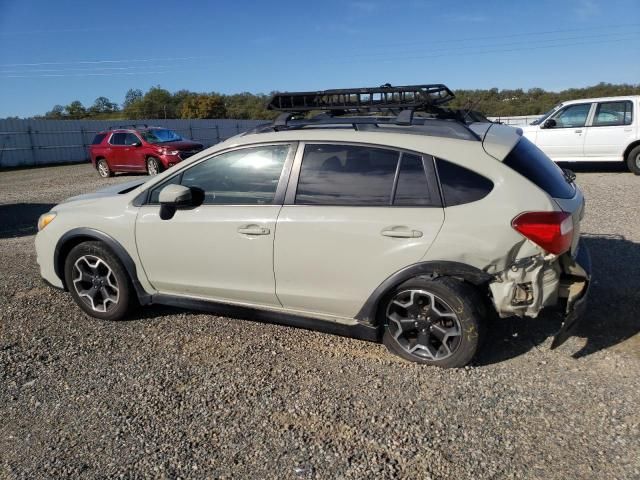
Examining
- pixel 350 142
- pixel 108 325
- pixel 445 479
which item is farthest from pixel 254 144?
pixel 445 479

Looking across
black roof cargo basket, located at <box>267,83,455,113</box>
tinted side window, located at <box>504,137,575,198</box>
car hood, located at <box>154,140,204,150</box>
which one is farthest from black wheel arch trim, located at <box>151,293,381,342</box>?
car hood, located at <box>154,140,204,150</box>

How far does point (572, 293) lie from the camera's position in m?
3.31

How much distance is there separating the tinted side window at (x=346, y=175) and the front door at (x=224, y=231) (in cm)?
19

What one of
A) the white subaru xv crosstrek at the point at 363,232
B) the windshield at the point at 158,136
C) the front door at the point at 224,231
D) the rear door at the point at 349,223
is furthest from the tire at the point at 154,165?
the rear door at the point at 349,223

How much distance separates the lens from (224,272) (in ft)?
12.7

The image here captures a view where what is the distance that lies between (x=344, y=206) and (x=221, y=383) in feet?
4.79

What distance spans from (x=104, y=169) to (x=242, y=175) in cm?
1604

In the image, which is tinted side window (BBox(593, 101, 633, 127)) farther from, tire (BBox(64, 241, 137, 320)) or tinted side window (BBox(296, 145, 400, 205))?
tire (BBox(64, 241, 137, 320))

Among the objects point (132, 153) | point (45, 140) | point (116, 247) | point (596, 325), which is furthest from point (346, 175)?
point (45, 140)

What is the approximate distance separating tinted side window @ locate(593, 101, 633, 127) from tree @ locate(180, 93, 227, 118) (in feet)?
175

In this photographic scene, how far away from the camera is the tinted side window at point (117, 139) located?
17438 millimetres

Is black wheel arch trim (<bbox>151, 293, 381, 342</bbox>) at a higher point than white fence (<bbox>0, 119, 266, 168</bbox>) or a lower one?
lower

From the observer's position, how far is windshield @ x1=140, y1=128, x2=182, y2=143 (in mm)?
16984

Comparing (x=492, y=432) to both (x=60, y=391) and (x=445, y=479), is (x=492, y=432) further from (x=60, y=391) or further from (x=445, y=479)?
(x=60, y=391)
